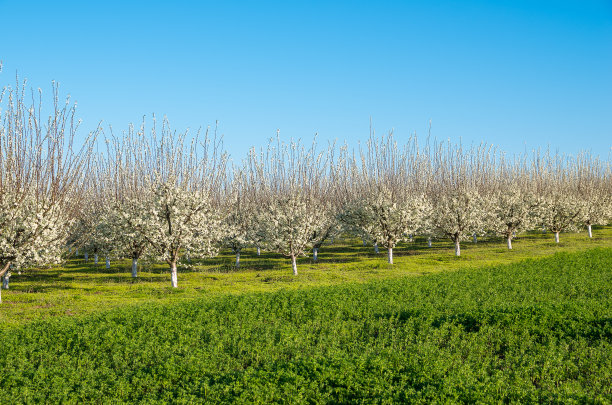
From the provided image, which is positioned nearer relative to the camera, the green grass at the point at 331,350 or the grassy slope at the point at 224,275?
the green grass at the point at 331,350

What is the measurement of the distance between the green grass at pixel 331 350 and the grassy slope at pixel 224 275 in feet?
25.7

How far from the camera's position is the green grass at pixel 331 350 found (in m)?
13.0

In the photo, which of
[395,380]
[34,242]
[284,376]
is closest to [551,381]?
[395,380]

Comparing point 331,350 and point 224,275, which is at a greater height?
point 224,275

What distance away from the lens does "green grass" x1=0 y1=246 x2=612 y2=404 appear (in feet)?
42.8

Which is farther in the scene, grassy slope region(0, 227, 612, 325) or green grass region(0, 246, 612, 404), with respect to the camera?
grassy slope region(0, 227, 612, 325)

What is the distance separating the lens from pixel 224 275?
1698 inches

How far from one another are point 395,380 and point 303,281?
2552 cm

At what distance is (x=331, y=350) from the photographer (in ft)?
53.4

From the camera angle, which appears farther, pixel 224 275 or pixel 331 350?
pixel 224 275

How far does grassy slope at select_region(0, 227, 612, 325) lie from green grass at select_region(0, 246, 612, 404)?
783 cm

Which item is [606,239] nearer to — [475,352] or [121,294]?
[475,352]

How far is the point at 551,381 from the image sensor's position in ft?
44.7

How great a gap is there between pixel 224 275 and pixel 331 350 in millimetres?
28319
